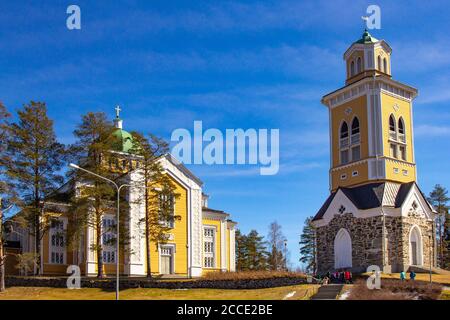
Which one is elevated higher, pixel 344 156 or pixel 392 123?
pixel 392 123

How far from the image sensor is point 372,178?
58.9 meters

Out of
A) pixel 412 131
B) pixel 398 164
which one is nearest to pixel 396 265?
pixel 398 164

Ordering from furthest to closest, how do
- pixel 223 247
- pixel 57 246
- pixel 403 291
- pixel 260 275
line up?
pixel 223 247 → pixel 57 246 → pixel 260 275 → pixel 403 291

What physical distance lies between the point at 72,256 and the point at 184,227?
10926 mm

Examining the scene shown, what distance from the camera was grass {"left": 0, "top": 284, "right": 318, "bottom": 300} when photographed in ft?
135

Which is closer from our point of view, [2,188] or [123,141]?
[2,188]

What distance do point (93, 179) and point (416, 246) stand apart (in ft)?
94.6

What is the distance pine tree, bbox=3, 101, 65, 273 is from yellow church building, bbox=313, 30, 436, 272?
994 inches

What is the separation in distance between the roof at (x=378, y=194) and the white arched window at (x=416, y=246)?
305 cm

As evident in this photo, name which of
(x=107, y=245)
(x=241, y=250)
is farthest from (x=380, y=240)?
(x=241, y=250)

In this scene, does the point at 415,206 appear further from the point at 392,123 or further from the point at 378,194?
the point at 392,123

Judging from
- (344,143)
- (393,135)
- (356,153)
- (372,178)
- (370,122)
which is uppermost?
(370,122)


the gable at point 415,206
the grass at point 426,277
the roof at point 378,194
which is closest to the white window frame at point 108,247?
the roof at point 378,194

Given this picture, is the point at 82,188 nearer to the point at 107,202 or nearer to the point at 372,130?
the point at 107,202
